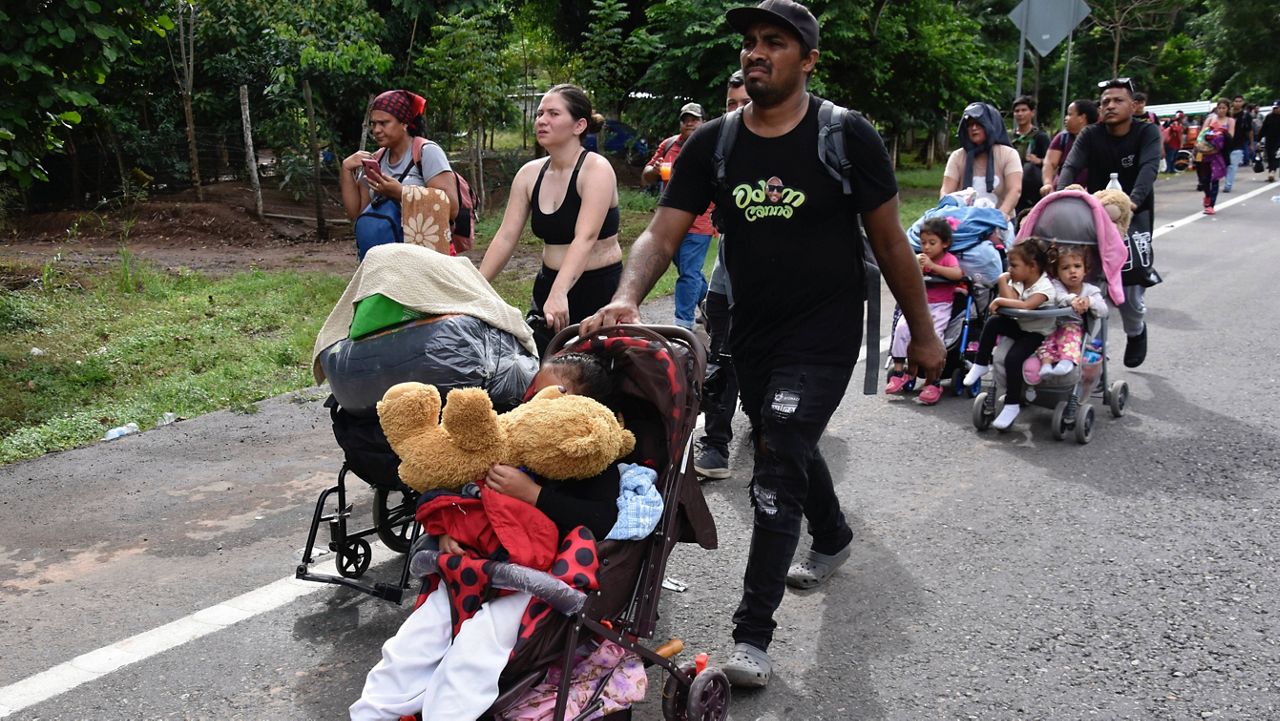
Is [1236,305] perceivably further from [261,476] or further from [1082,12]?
[261,476]

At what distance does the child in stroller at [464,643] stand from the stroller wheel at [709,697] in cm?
56

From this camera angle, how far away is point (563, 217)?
16.6ft

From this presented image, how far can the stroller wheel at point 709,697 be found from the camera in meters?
3.19

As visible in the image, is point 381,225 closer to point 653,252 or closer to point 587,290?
point 587,290

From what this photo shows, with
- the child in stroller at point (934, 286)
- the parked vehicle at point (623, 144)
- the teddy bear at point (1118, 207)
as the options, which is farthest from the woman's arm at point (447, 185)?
the parked vehicle at point (623, 144)

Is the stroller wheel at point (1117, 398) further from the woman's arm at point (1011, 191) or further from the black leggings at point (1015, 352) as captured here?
the woman's arm at point (1011, 191)

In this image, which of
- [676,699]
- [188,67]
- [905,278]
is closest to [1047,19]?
[188,67]

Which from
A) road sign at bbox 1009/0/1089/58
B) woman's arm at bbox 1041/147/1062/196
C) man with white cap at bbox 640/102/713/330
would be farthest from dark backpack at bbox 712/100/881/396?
road sign at bbox 1009/0/1089/58

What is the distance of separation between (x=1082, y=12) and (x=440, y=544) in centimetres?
1418

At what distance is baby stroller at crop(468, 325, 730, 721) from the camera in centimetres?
290

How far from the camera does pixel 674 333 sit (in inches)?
141

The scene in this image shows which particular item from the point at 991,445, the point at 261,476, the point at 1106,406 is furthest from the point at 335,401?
the point at 1106,406

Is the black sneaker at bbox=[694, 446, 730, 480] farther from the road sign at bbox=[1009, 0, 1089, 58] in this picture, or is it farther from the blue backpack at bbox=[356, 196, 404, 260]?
the road sign at bbox=[1009, 0, 1089, 58]

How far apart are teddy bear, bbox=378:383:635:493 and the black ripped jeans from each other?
2.36 feet
